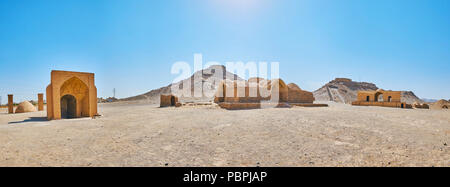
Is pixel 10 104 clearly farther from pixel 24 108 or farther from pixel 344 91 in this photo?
pixel 344 91

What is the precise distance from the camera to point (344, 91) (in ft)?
187

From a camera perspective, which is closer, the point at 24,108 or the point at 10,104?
the point at 24,108

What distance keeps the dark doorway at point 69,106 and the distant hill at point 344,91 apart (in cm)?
5396

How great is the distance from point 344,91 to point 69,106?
207ft

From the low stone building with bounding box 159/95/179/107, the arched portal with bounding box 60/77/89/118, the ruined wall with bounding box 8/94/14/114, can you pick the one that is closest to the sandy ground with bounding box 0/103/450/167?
the arched portal with bounding box 60/77/89/118

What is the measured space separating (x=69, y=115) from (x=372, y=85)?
83.7 m

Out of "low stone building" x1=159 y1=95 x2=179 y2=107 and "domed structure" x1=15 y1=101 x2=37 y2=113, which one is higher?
"low stone building" x1=159 y1=95 x2=179 y2=107

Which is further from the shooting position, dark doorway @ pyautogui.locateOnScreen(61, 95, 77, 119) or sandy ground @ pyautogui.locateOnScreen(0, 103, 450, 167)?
dark doorway @ pyautogui.locateOnScreen(61, 95, 77, 119)

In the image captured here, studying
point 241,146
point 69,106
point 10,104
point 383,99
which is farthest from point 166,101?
point 383,99

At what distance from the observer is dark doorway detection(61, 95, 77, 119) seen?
48.0 ft

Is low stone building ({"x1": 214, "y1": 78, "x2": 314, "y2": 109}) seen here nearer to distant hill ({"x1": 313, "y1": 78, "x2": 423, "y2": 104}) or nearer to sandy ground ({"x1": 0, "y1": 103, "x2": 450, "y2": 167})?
sandy ground ({"x1": 0, "y1": 103, "x2": 450, "y2": 167})

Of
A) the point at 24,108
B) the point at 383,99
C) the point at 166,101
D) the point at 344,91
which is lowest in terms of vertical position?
the point at 24,108

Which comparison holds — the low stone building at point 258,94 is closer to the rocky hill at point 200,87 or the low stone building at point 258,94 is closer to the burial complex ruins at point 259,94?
the burial complex ruins at point 259,94

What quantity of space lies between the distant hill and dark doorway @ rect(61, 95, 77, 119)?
54.0m
